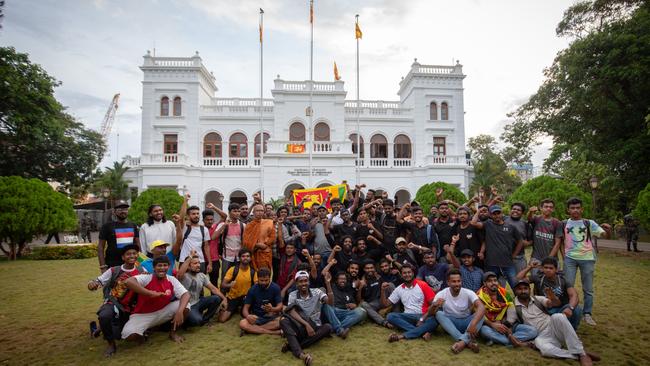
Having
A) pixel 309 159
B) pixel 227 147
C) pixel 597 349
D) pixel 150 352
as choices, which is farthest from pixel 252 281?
pixel 227 147

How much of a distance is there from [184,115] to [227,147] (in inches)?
138

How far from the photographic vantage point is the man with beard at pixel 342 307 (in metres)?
5.77

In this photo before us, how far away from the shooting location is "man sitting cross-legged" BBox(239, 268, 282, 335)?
575 centimetres

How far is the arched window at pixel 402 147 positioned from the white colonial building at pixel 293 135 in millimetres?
73

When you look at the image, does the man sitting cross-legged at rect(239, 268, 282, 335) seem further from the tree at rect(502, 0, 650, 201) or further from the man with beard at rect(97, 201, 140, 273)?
the tree at rect(502, 0, 650, 201)

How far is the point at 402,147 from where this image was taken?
27.0m

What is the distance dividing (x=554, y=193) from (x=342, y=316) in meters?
13.4

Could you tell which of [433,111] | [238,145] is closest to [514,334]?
[238,145]

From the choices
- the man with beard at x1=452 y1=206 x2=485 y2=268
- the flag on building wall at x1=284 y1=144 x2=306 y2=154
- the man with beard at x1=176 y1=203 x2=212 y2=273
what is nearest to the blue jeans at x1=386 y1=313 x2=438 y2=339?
the man with beard at x1=452 y1=206 x2=485 y2=268

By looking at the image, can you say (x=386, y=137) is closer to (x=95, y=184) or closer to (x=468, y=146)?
(x=468, y=146)

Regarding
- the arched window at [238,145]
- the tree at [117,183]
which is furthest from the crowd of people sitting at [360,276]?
the tree at [117,183]

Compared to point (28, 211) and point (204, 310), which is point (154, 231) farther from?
point (28, 211)

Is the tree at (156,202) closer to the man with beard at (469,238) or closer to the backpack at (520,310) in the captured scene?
the man with beard at (469,238)

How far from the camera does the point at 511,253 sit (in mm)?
6434
